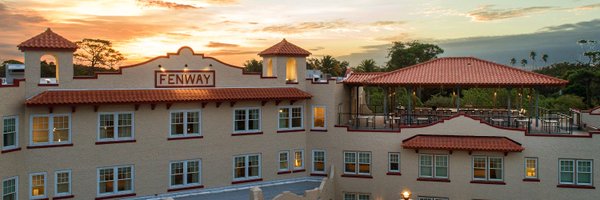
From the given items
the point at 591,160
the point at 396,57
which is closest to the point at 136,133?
the point at 591,160

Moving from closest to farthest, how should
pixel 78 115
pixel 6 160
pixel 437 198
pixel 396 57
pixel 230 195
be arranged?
pixel 6 160 → pixel 78 115 → pixel 230 195 → pixel 437 198 → pixel 396 57

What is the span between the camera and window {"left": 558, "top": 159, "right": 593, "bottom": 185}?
1061 inches

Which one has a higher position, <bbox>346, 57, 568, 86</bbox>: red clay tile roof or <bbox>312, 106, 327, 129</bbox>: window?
<bbox>346, 57, 568, 86</bbox>: red clay tile roof

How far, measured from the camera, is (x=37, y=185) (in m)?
23.0

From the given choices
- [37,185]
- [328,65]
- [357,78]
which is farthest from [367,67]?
[37,185]

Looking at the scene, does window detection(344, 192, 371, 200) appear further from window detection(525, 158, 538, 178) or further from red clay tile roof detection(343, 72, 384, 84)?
window detection(525, 158, 538, 178)

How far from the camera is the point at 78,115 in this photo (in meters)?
23.8

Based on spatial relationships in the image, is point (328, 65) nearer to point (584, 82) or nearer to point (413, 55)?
point (413, 55)

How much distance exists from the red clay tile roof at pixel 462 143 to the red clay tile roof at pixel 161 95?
270 inches

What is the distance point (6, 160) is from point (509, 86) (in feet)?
86.1

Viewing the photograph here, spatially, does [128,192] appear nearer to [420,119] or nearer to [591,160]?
[420,119]

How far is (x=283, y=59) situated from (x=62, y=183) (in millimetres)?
13792

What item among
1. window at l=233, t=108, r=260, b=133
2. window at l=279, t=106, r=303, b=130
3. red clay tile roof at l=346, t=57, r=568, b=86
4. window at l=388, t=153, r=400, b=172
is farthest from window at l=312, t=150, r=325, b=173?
red clay tile roof at l=346, t=57, r=568, b=86

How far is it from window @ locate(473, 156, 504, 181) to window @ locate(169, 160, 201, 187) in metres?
15.9
